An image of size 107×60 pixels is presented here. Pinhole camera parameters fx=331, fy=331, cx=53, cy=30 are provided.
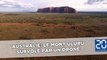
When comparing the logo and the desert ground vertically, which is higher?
the desert ground

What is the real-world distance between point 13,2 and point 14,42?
1.47ft

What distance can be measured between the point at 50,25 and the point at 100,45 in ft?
2.05

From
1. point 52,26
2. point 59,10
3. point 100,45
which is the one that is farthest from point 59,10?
point 100,45

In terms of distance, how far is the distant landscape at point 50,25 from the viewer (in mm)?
3693

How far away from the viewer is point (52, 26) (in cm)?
378

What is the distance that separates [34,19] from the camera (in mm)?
3738

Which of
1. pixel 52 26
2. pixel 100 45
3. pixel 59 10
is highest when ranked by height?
pixel 59 10

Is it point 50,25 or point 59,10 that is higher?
point 59,10

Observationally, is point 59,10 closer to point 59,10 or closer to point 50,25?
point 59,10

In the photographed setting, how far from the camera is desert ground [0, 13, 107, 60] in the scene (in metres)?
3.69

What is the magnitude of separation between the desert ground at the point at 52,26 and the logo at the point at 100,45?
0.07 meters

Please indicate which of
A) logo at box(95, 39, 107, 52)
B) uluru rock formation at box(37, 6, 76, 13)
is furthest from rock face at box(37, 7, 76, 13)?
logo at box(95, 39, 107, 52)

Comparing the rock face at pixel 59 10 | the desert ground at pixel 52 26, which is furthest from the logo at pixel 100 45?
the rock face at pixel 59 10

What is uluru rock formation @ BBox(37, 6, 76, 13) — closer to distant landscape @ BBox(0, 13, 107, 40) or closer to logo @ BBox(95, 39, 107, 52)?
distant landscape @ BBox(0, 13, 107, 40)
